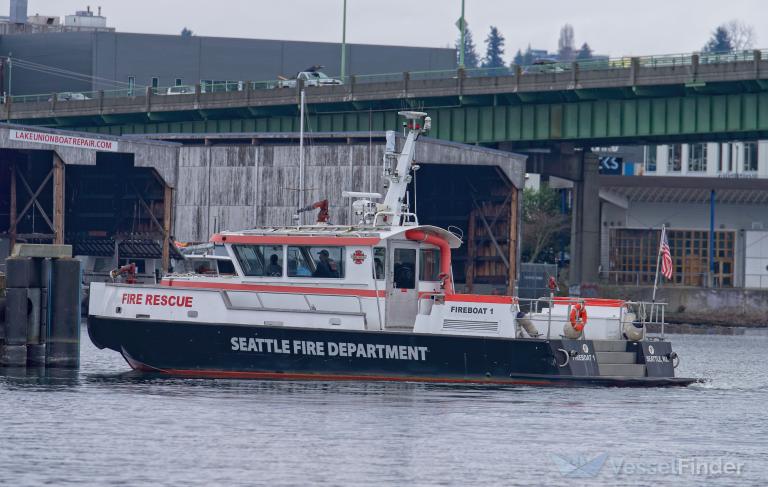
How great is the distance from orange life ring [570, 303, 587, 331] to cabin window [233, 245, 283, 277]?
6.86 metres

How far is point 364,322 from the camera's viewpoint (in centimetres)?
3238

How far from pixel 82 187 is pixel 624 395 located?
137 ft

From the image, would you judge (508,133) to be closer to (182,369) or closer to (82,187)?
(82,187)

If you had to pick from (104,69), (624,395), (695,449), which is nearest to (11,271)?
(624,395)

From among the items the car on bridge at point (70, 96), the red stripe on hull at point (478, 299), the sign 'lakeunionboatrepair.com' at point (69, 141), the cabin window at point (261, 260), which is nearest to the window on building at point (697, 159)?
the car on bridge at point (70, 96)

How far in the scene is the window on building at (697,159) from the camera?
107m

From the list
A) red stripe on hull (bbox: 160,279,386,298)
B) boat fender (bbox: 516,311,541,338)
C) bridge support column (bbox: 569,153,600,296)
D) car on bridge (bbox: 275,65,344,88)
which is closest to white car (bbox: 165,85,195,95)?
car on bridge (bbox: 275,65,344,88)

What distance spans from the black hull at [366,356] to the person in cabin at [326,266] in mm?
1363

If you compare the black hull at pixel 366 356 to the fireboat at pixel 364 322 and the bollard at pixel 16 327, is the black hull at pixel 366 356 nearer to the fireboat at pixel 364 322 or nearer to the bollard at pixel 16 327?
the fireboat at pixel 364 322

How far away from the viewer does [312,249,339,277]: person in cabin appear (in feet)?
108

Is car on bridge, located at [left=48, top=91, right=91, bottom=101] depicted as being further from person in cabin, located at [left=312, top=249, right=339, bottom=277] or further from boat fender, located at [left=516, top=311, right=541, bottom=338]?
boat fender, located at [left=516, top=311, right=541, bottom=338]

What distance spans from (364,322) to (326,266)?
5.31 ft

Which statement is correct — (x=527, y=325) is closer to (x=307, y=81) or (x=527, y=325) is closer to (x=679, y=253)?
(x=307, y=81)

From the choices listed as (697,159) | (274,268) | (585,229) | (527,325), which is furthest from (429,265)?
(697,159)
